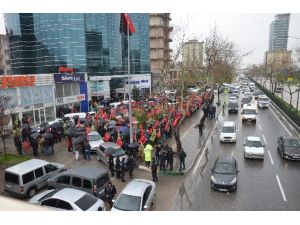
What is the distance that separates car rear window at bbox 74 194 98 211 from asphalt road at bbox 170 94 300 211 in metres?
3.72

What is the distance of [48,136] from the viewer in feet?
63.0

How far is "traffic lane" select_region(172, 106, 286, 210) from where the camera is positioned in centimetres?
1290

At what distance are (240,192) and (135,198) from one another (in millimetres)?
5624

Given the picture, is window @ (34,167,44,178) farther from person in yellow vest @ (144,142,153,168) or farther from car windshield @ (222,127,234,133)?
car windshield @ (222,127,234,133)

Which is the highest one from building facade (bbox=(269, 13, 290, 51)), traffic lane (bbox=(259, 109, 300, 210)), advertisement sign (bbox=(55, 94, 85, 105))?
building facade (bbox=(269, 13, 290, 51))

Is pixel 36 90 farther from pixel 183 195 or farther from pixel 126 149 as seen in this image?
pixel 183 195

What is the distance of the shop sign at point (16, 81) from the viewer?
83.9ft

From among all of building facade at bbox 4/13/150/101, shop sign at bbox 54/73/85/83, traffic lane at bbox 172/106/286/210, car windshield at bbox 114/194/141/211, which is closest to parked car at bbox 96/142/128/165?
traffic lane at bbox 172/106/286/210

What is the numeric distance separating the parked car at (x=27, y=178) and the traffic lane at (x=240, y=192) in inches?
265

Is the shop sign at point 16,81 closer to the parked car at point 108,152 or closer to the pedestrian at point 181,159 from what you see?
the parked car at point 108,152

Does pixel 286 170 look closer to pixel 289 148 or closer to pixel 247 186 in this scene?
pixel 289 148

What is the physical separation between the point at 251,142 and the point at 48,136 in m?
13.7

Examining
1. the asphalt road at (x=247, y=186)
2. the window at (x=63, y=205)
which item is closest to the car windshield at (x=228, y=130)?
the asphalt road at (x=247, y=186)

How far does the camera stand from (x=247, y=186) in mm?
14883
